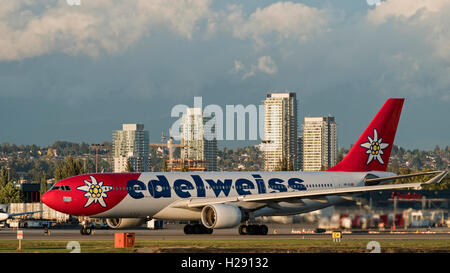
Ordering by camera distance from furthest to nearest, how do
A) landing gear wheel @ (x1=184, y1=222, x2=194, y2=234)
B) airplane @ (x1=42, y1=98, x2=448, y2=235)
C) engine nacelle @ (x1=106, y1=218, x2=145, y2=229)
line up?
engine nacelle @ (x1=106, y1=218, x2=145, y2=229)
landing gear wheel @ (x1=184, y1=222, x2=194, y2=234)
airplane @ (x1=42, y1=98, x2=448, y2=235)

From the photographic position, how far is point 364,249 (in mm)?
44188

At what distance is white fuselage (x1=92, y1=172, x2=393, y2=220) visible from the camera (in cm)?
6012

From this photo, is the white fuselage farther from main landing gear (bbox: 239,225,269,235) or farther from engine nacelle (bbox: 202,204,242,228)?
engine nacelle (bbox: 202,204,242,228)

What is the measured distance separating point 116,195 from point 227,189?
28.8 ft

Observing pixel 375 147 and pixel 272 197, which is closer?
pixel 272 197

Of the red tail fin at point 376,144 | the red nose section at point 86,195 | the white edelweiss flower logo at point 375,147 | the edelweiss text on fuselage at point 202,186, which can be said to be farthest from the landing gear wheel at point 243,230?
the white edelweiss flower logo at point 375,147

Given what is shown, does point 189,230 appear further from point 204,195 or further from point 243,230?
point 243,230

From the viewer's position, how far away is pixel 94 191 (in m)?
58.7

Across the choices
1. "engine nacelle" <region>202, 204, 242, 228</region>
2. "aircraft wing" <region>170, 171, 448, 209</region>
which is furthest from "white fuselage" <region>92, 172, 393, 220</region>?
"engine nacelle" <region>202, 204, 242, 228</region>

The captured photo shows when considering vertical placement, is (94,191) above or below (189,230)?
above

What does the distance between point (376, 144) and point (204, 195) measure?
17546 mm

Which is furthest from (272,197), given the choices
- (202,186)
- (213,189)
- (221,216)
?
(202,186)

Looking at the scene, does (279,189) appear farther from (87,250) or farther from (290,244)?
(87,250)
